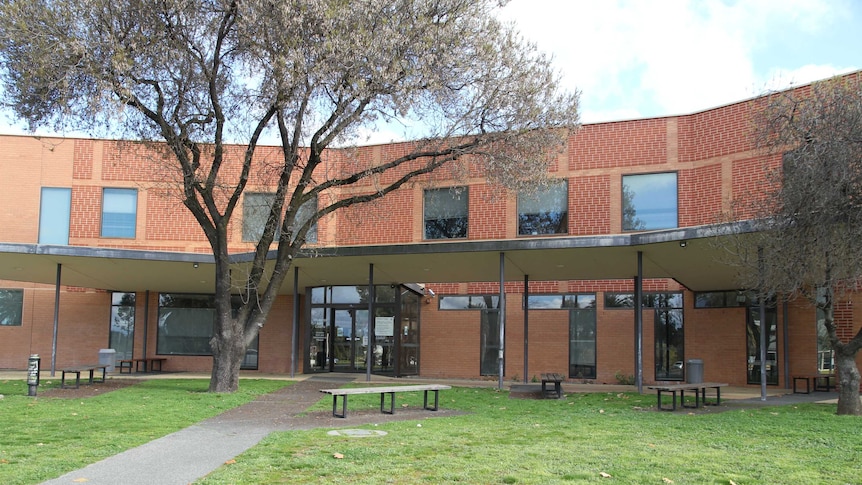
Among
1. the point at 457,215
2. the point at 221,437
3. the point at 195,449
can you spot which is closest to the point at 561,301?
the point at 457,215

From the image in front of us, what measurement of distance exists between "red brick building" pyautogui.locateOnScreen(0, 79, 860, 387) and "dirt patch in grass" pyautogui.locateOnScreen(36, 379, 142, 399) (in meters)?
2.70

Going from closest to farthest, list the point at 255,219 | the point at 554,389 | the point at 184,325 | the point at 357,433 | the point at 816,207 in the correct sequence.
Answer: the point at 357,433, the point at 816,207, the point at 554,389, the point at 255,219, the point at 184,325

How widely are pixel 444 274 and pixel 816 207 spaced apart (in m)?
11.1

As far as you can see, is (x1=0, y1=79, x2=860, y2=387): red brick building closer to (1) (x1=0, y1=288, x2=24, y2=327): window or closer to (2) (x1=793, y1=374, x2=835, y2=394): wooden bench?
(1) (x1=0, y1=288, x2=24, y2=327): window

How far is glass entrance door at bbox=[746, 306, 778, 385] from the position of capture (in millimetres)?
20500

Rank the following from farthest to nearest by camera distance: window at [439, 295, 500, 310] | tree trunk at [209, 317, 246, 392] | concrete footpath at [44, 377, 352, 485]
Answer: window at [439, 295, 500, 310]
tree trunk at [209, 317, 246, 392]
concrete footpath at [44, 377, 352, 485]

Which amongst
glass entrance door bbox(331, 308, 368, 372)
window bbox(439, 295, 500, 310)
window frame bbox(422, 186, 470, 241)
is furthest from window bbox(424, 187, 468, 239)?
glass entrance door bbox(331, 308, 368, 372)

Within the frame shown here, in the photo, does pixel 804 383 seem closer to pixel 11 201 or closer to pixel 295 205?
pixel 295 205

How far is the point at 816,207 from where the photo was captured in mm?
11359

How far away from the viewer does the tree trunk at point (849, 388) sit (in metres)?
12.2

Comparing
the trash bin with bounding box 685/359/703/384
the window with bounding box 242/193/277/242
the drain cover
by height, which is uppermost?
the window with bounding box 242/193/277/242

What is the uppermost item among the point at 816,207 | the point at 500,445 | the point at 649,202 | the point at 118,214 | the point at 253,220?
the point at 649,202

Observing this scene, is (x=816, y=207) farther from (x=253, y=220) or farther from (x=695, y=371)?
(x=253, y=220)

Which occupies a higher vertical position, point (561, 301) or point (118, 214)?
point (118, 214)
